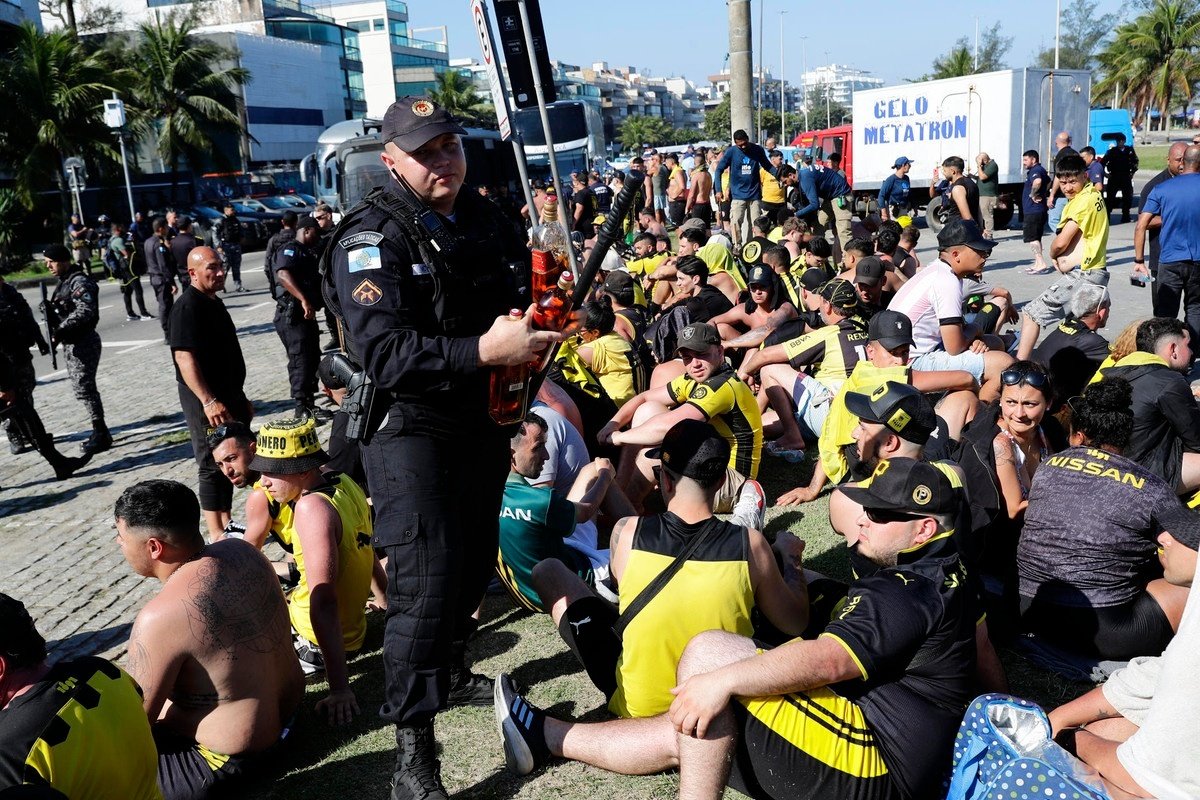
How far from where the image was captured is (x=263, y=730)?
358 centimetres

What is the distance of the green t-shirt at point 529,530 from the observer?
15.3 feet

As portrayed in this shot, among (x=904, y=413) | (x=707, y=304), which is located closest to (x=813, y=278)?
(x=707, y=304)

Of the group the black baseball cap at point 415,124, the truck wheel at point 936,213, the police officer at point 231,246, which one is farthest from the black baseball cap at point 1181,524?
the police officer at point 231,246

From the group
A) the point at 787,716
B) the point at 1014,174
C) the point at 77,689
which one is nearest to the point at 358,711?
the point at 77,689

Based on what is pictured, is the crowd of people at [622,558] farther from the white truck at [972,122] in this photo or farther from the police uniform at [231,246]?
the white truck at [972,122]

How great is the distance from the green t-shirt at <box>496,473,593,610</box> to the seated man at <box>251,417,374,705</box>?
67 cm

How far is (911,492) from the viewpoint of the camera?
10.2 feet

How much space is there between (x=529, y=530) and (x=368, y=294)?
2.06 meters

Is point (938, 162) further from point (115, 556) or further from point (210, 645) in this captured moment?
point (210, 645)

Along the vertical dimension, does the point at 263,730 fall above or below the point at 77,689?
below

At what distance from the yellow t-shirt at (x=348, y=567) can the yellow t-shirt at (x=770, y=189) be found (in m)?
12.4

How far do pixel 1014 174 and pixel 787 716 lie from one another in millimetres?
20784

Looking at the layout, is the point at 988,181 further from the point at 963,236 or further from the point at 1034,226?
the point at 963,236

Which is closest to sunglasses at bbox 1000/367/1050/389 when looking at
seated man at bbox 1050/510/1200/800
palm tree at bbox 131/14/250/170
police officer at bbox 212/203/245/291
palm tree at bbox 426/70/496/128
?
seated man at bbox 1050/510/1200/800
